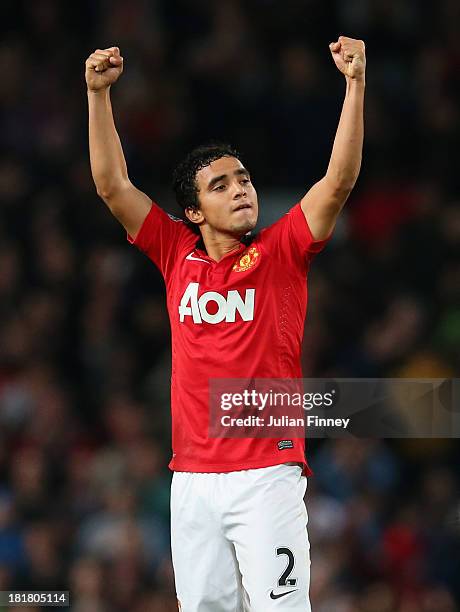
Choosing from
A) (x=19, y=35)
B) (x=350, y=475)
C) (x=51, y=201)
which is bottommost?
(x=350, y=475)

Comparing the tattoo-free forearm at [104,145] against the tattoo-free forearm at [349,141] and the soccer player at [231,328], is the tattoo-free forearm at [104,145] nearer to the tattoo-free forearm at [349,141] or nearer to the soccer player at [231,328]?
the soccer player at [231,328]

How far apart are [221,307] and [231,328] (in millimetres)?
80

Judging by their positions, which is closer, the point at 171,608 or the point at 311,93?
the point at 171,608

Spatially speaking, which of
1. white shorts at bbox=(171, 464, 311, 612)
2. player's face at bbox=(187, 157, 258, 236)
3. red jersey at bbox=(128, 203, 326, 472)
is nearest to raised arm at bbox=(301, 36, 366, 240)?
red jersey at bbox=(128, 203, 326, 472)

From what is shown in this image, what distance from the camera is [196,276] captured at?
379 cm

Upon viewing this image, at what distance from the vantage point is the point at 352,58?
3514mm

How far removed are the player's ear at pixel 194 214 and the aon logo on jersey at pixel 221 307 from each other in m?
0.30

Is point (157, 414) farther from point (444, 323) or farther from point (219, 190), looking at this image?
point (219, 190)

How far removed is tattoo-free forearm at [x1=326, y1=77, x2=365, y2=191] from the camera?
3486mm

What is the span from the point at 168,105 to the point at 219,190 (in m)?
4.20

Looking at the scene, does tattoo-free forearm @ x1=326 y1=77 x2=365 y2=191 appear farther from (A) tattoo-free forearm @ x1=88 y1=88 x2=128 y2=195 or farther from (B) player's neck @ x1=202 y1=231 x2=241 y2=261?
(A) tattoo-free forearm @ x1=88 y1=88 x2=128 y2=195

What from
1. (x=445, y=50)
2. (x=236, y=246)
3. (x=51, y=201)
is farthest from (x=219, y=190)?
(x=445, y=50)

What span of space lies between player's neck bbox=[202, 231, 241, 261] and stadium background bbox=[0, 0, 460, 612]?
2389mm

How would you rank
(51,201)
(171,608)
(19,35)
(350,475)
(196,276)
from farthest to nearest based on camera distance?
(19,35), (51,201), (350,475), (171,608), (196,276)
